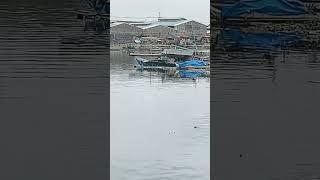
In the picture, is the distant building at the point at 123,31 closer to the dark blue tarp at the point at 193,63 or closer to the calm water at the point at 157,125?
the calm water at the point at 157,125

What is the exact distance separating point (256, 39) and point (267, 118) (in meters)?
0.44

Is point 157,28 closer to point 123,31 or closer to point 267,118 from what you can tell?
point 123,31

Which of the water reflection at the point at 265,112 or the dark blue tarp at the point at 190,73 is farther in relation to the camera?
the dark blue tarp at the point at 190,73

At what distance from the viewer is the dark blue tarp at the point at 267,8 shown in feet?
10.4

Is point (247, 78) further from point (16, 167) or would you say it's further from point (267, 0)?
point (16, 167)

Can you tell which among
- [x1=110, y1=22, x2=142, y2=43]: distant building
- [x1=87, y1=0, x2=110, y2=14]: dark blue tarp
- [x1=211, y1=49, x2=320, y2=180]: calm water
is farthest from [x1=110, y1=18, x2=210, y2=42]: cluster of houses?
[x1=211, y1=49, x2=320, y2=180]: calm water

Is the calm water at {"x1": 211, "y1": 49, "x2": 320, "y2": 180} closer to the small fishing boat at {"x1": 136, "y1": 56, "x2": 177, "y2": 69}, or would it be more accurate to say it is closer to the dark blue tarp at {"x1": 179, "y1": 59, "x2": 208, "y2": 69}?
the dark blue tarp at {"x1": 179, "y1": 59, "x2": 208, "y2": 69}

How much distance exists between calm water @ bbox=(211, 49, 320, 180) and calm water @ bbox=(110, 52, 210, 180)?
0.44 feet

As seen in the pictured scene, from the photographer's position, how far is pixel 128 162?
10.7 feet

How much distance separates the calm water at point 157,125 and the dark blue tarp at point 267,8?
0.41 meters

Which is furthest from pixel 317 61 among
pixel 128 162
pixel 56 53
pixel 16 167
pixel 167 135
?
pixel 16 167

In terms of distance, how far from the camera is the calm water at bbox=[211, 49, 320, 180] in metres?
3.16

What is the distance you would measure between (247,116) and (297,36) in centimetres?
53

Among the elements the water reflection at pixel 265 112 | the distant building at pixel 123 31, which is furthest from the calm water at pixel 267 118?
the distant building at pixel 123 31
